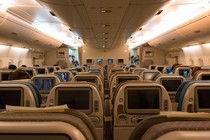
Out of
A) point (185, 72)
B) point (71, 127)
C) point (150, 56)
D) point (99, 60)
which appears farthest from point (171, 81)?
point (99, 60)

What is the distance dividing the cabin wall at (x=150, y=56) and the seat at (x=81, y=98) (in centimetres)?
2030

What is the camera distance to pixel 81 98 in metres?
3.98

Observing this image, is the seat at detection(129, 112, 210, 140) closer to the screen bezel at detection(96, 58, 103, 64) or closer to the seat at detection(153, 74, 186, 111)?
the seat at detection(153, 74, 186, 111)

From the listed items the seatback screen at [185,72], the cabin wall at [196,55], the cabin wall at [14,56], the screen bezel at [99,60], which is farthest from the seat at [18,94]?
the screen bezel at [99,60]

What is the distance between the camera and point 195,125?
1.21 metres

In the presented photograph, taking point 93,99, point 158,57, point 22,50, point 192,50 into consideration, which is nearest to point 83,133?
point 93,99

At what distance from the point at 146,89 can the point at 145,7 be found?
9.67ft

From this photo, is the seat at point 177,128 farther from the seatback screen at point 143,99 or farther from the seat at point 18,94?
the seat at point 18,94

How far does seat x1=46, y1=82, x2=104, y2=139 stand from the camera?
3910 mm

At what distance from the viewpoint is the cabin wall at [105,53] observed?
2558cm

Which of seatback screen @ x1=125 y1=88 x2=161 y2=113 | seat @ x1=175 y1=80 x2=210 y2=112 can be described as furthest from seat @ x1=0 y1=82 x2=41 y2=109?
seat @ x1=175 y1=80 x2=210 y2=112

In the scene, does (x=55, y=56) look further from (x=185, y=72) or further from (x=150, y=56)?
(x=185, y=72)

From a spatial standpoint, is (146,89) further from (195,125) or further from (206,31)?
(206,31)

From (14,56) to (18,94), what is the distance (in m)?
14.0
